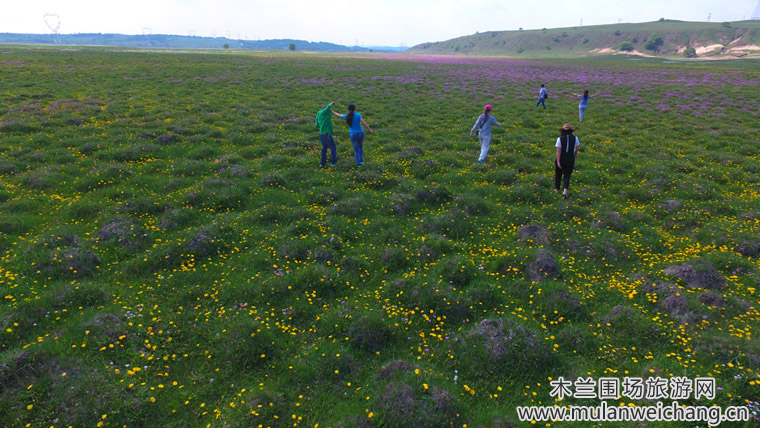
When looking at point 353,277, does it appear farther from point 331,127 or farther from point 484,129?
point 484,129

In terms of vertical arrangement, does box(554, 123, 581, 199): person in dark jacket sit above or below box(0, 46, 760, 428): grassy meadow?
above

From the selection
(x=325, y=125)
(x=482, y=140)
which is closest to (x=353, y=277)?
(x=325, y=125)

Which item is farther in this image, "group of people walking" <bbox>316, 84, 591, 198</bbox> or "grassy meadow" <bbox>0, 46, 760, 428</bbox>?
"group of people walking" <bbox>316, 84, 591, 198</bbox>

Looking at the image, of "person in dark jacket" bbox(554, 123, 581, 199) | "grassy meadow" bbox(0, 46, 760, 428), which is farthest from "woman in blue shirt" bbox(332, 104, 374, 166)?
"person in dark jacket" bbox(554, 123, 581, 199)

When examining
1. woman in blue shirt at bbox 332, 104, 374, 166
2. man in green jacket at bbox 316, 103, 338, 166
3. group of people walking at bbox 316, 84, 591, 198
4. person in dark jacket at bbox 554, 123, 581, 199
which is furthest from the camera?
man in green jacket at bbox 316, 103, 338, 166

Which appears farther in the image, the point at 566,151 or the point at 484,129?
the point at 484,129

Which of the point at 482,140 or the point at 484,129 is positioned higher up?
the point at 484,129

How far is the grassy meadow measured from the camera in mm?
6402

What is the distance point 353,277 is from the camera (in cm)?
980

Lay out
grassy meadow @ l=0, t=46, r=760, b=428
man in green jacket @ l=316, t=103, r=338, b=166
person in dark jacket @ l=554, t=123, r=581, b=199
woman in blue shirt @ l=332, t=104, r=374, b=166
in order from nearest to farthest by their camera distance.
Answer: grassy meadow @ l=0, t=46, r=760, b=428, person in dark jacket @ l=554, t=123, r=581, b=199, woman in blue shirt @ l=332, t=104, r=374, b=166, man in green jacket @ l=316, t=103, r=338, b=166

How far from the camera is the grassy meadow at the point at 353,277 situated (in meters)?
6.40

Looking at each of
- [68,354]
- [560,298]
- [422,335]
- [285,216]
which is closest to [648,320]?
[560,298]

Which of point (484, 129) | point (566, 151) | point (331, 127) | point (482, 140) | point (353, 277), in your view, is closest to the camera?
point (353, 277)

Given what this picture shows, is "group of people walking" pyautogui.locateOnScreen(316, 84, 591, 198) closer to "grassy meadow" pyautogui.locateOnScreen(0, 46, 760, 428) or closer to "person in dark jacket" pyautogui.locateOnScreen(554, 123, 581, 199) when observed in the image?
"person in dark jacket" pyautogui.locateOnScreen(554, 123, 581, 199)
